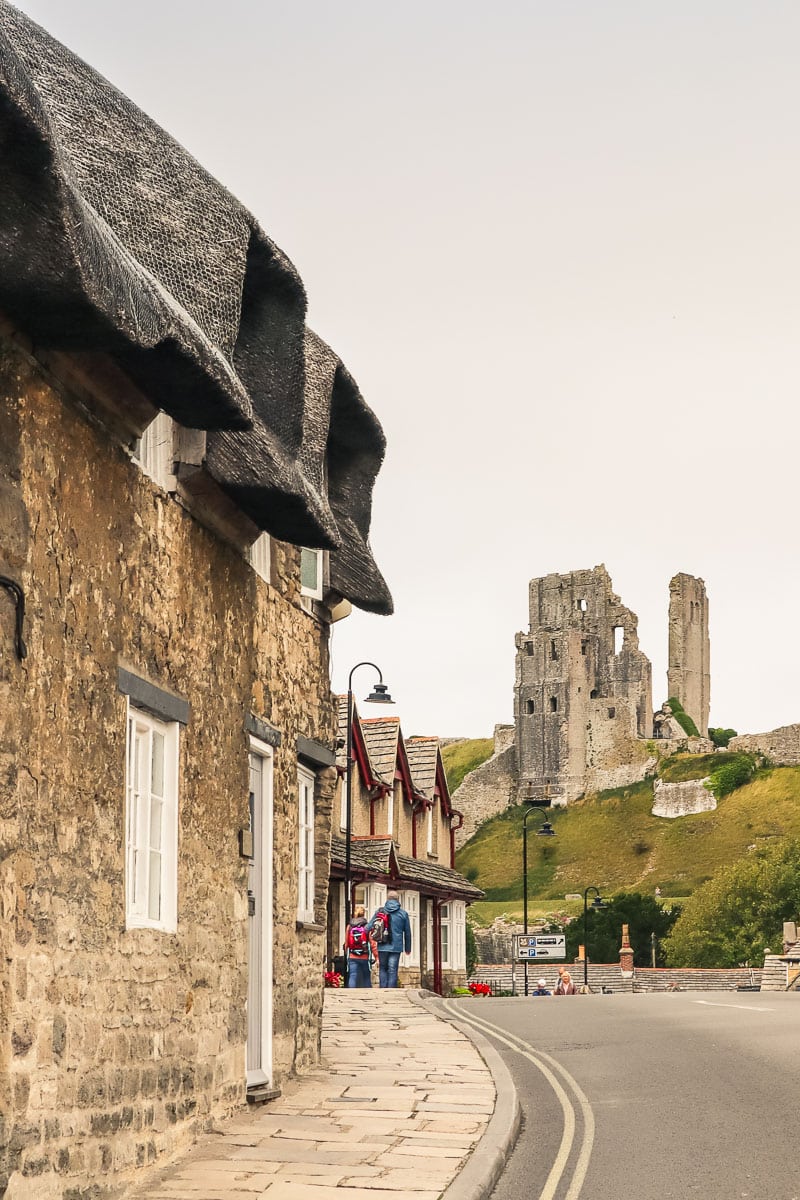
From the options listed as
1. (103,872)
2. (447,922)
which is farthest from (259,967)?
(447,922)

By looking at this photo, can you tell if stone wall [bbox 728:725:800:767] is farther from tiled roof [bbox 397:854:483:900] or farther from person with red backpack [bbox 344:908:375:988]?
person with red backpack [bbox 344:908:375:988]

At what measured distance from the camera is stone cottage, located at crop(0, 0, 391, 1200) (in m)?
6.86

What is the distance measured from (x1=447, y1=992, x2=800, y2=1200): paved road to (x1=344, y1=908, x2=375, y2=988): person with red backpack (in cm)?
469

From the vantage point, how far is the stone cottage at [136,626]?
22.5 ft

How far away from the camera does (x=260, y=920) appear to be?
38.5 feet

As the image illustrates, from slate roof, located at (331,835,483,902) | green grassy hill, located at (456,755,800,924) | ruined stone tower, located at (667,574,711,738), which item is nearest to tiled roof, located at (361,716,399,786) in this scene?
slate roof, located at (331,835,483,902)

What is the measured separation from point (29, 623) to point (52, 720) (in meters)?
0.55

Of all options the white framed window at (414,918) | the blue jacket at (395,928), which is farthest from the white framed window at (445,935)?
the blue jacket at (395,928)

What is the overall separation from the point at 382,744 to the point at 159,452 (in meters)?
29.5

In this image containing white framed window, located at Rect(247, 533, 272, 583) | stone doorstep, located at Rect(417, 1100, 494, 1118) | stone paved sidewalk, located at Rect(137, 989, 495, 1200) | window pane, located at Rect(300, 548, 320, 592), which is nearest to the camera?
stone paved sidewalk, located at Rect(137, 989, 495, 1200)

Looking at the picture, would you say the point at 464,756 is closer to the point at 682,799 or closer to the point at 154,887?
the point at 682,799

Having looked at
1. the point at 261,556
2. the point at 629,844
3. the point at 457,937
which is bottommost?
the point at 457,937

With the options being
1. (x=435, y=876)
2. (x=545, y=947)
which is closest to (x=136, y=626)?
(x=435, y=876)

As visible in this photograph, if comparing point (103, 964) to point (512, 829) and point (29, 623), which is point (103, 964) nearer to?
point (29, 623)
